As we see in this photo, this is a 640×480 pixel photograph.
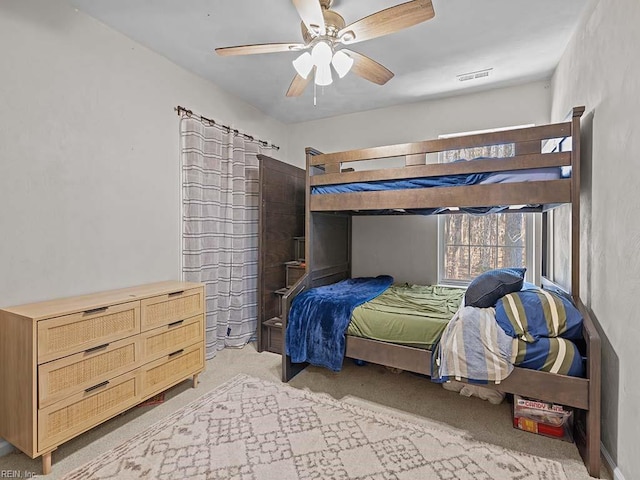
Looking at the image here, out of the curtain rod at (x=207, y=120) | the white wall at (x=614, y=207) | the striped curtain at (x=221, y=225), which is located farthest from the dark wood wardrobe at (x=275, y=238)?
the white wall at (x=614, y=207)

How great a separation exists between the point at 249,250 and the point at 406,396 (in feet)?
6.95

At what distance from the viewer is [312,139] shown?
13.8 feet

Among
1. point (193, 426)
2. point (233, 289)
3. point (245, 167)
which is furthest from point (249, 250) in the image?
point (193, 426)

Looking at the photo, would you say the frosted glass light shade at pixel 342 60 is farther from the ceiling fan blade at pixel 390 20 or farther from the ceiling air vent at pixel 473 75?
the ceiling air vent at pixel 473 75

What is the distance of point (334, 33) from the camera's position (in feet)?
6.30

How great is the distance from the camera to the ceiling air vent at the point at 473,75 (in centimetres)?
289

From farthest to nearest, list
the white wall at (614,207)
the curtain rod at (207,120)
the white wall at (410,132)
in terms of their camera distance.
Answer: the white wall at (410,132), the curtain rod at (207,120), the white wall at (614,207)

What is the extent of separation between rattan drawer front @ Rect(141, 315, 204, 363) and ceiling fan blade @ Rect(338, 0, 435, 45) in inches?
88.3

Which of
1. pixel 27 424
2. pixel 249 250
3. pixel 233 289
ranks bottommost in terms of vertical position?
pixel 27 424

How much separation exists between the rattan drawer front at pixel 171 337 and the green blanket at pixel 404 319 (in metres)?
1.20

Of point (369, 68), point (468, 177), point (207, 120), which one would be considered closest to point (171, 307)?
point (207, 120)

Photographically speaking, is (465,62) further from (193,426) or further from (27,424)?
(27,424)

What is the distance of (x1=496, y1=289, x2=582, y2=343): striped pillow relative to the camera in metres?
1.75

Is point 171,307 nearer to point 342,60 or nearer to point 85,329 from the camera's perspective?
point 85,329
